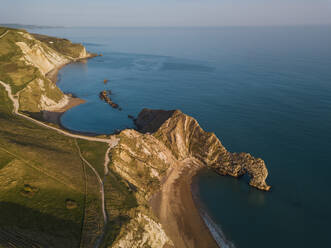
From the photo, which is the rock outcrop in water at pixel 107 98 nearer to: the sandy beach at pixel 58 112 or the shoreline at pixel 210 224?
the sandy beach at pixel 58 112

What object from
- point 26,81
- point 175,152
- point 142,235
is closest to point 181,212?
point 142,235

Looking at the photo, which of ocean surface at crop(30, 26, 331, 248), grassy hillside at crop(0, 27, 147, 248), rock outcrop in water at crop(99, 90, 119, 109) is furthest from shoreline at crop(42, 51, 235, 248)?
rock outcrop in water at crop(99, 90, 119, 109)

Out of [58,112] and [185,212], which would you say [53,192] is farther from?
[58,112]

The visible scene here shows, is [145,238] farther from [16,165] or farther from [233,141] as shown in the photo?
[233,141]

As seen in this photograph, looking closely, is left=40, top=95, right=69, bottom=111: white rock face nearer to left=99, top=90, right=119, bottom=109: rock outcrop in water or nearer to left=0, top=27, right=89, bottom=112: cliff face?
left=0, top=27, right=89, bottom=112: cliff face

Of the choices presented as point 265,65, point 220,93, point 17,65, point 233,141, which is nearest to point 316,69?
point 265,65

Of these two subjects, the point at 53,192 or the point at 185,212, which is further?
the point at 185,212

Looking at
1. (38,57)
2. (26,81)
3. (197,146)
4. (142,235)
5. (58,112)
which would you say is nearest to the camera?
(142,235)
